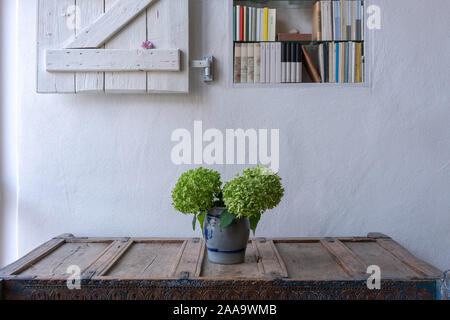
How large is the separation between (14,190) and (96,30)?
1.02 meters

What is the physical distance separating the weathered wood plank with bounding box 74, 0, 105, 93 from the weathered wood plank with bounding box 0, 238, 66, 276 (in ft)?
2.57

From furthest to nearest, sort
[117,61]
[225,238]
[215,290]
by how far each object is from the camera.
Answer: [117,61] < [225,238] < [215,290]

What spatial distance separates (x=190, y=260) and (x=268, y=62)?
1.11 m

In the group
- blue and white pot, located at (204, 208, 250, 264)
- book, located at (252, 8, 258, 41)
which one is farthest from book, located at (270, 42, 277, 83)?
blue and white pot, located at (204, 208, 250, 264)

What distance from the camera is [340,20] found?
2.09 metres

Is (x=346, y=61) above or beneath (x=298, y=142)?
above

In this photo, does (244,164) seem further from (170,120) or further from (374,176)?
(374,176)

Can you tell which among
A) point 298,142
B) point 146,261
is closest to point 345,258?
point 298,142

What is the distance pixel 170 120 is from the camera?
2105 millimetres

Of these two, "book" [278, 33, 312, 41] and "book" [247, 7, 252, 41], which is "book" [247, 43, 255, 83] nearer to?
"book" [247, 7, 252, 41]

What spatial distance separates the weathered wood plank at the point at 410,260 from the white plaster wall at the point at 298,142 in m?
0.21

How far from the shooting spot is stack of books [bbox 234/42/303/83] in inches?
81.0

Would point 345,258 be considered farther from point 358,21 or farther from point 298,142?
point 358,21

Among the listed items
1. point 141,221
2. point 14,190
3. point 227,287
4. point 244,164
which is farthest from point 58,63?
point 227,287
